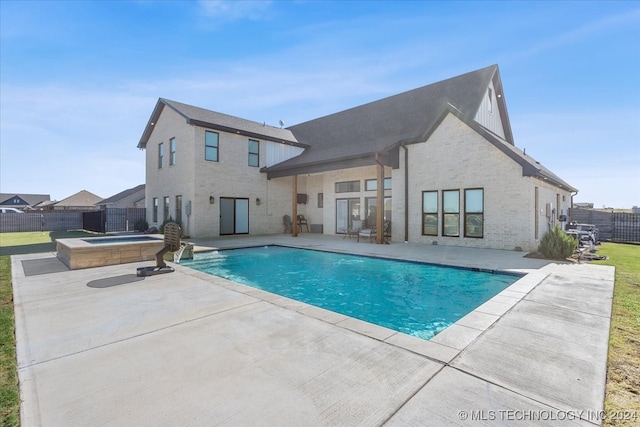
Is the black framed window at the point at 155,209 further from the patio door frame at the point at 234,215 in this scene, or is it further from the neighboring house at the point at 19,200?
the neighboring house at the point at 19,200

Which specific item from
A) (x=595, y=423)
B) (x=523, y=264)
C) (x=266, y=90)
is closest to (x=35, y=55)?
(x=266, y=90)

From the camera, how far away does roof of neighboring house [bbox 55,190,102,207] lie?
4244 centimetres

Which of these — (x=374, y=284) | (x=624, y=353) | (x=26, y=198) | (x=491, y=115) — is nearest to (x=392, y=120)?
(x=491, y=115)

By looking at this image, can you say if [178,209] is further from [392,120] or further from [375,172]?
[392,120]

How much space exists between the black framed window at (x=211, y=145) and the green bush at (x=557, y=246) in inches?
576

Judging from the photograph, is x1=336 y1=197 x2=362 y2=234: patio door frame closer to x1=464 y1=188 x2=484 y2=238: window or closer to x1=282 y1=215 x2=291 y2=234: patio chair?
x1=282 y1=215 x2=291 y2=234: patio chair

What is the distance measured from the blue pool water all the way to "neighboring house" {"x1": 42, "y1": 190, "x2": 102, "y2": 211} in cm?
4339

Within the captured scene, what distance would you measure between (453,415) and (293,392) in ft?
3.77

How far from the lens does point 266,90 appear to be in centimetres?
1533

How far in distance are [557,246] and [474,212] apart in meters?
2.89

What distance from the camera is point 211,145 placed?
15.0m

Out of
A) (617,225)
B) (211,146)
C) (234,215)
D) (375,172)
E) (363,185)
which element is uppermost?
(211,146)

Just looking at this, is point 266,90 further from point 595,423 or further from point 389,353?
point 595,423

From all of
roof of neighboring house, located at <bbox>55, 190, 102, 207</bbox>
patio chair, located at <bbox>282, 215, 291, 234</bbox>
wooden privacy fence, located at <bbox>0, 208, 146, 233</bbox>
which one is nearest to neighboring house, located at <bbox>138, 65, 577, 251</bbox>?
patio chair, located at <bbox>282, 215, 291, 234</bbox>
